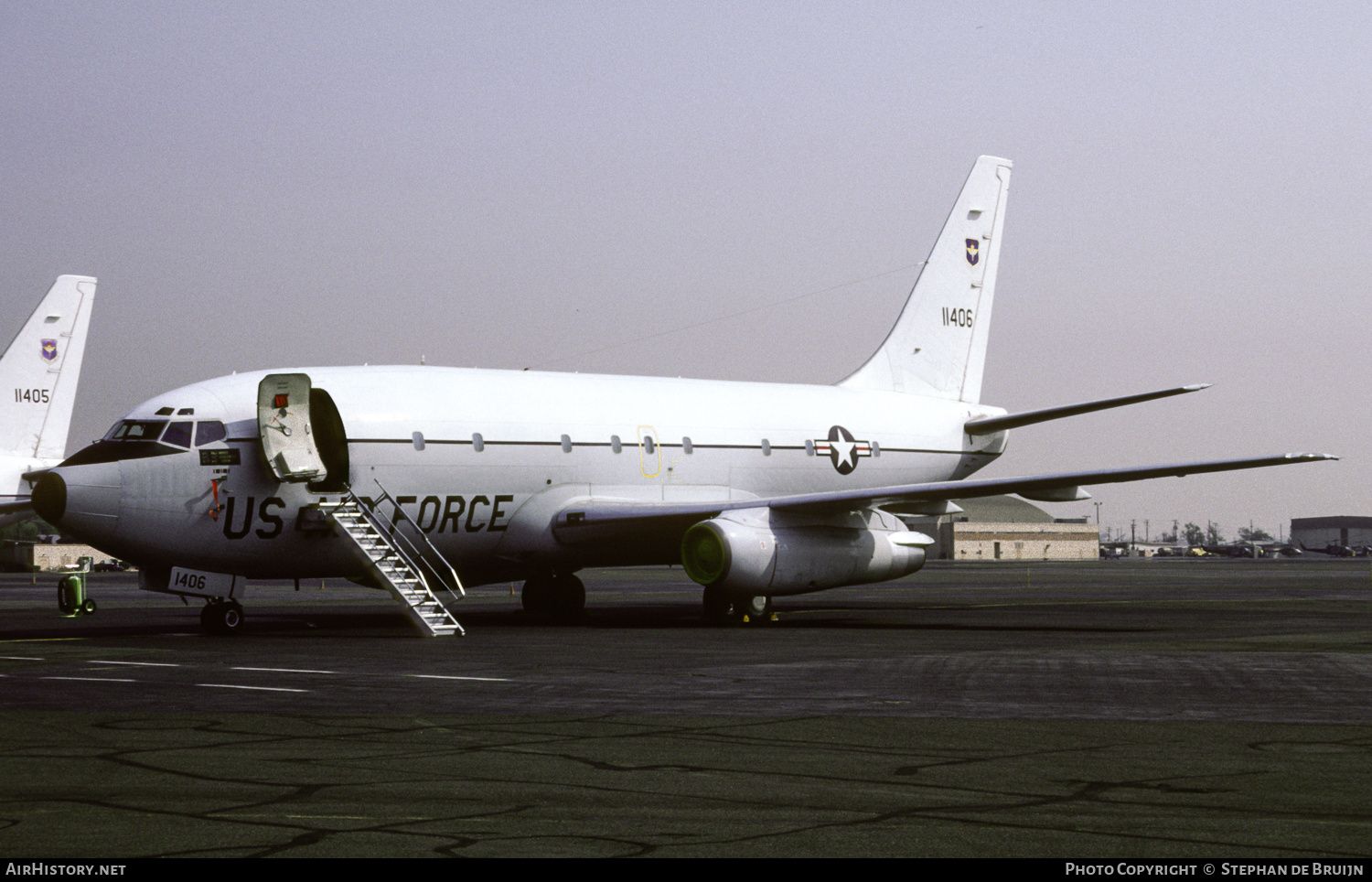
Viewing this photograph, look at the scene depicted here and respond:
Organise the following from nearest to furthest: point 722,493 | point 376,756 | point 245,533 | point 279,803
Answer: point 279,803 → point 376,756 → point 245,533 → point 722,493

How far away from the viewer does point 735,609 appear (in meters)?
27.5

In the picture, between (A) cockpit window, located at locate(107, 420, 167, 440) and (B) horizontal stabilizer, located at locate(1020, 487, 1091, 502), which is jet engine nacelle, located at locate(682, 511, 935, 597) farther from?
(A) cockpit window, located at locate(107, 420, 167, 440)

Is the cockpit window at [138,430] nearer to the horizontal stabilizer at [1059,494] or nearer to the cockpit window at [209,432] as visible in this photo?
the cockpit window at [209,432]

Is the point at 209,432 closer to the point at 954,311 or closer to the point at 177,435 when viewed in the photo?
the point at 177,435

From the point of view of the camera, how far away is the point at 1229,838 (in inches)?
285

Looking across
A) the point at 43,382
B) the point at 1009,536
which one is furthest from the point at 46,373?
the point at 1009,536

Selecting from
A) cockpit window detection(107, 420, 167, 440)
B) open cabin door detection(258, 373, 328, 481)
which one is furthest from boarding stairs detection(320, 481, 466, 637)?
cockpit window detection(107, 420, 167, 440)

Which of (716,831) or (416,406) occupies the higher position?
(416,406)

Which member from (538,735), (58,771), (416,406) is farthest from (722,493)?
(58,771)

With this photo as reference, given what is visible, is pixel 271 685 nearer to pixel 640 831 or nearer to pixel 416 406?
pixel 640 831

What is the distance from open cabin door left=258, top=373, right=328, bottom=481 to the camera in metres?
23.5

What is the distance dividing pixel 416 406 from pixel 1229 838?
19.6 metres

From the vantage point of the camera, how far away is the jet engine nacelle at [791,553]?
83.3 ft

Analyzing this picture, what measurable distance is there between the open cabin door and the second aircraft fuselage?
20cm
